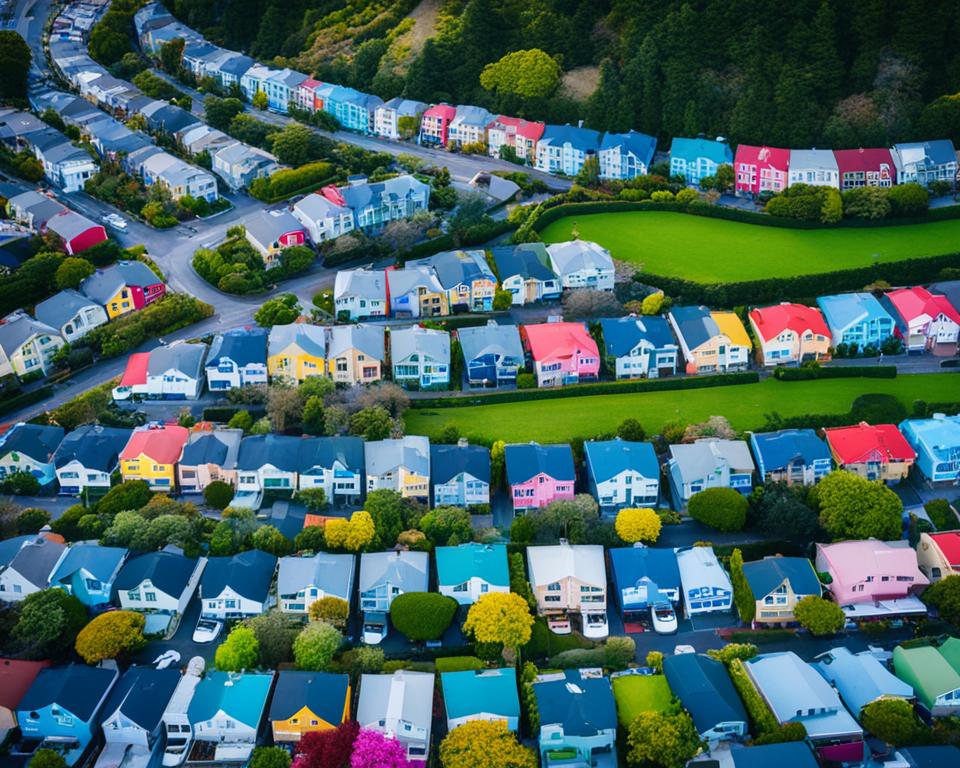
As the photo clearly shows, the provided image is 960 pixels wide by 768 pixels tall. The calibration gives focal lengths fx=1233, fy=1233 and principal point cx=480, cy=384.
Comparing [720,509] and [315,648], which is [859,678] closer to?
[720,509]

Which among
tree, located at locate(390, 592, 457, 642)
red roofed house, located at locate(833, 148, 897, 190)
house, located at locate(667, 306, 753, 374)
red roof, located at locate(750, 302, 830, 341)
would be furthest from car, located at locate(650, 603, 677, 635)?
red roofed house, located at locate(833, 148, 897, 190)

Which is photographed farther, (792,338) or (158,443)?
(792,338)

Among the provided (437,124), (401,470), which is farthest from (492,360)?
(437,124)

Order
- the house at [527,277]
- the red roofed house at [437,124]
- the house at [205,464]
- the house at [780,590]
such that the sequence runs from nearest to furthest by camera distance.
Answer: the house at [780,590]
the house at [205,464]
the house at [527,277]
the red roofed house at [437,124]

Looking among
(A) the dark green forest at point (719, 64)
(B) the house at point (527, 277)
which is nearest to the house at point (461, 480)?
(B) the house at point (527, 277)

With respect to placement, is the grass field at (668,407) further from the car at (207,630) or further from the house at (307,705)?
the house at (307,705)

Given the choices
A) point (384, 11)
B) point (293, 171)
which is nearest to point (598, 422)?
point (293, 171)
